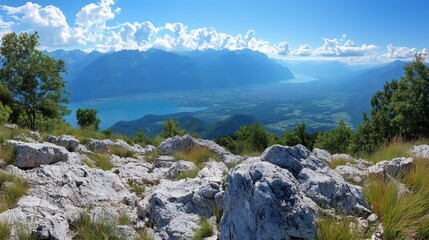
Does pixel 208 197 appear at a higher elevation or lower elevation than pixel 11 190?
lower

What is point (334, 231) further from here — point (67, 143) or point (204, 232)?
point (67, 143)

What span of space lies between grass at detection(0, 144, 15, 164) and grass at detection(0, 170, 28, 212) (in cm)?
171

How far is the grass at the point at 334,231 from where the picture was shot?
430cm

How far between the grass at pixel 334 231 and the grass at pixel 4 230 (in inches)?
213

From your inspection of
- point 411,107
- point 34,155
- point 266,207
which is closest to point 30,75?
point 34,155

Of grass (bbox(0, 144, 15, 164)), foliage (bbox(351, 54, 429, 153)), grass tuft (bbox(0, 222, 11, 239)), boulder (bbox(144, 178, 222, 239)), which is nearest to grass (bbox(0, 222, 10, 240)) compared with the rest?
grass tuft (bbox(0, 222, 11, 239))

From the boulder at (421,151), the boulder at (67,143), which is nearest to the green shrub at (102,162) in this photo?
the boulder at (67,143)

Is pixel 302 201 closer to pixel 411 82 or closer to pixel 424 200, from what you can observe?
→ pixel 424 200

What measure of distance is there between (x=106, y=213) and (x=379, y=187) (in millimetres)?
5923

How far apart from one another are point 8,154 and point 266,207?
8.67 metres

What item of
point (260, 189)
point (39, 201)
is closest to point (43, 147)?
point (39, 201)

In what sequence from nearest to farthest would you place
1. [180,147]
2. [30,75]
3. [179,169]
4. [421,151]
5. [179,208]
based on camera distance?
[179,208] < [179,169] < [421,151] < [180,147] < [30,75]

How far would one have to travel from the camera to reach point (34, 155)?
29.0 ft

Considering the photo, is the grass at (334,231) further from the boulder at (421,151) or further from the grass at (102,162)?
the grass at (102,162)
